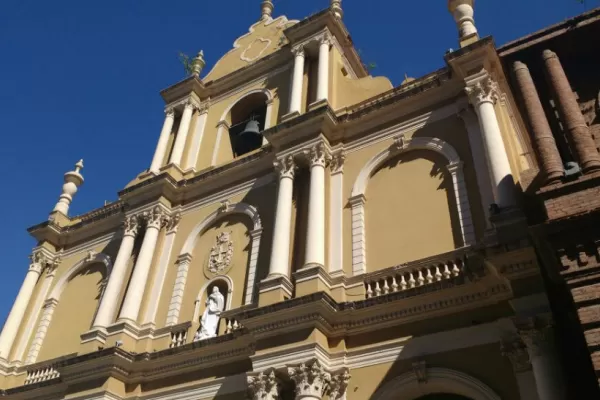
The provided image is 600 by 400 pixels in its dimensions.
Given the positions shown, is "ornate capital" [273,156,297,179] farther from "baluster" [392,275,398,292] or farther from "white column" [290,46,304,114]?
"baluster" [392,275,398,292]

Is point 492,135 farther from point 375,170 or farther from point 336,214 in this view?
point 336,214

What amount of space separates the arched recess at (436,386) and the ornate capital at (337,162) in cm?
596

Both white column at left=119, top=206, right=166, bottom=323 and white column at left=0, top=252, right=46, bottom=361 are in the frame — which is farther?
white column at left=0, top=252, right=46, bottom=361

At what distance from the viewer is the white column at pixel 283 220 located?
534 inches

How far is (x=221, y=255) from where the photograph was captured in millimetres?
15984

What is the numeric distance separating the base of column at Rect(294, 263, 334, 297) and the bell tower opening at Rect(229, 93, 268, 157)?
6.65m

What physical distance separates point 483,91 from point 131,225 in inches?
415

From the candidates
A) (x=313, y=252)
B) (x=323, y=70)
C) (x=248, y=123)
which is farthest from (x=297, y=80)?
(x=313, y=252)

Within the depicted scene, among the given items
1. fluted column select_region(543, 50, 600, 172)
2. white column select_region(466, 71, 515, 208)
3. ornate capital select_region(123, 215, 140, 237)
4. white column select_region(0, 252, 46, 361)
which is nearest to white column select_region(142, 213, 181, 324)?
ornate capital select_region(123, 215, 140, 237)

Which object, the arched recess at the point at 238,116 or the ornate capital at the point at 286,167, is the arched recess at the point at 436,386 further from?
the arched recess at the point at 238,116

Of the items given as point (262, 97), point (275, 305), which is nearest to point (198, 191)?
point (262, 97)

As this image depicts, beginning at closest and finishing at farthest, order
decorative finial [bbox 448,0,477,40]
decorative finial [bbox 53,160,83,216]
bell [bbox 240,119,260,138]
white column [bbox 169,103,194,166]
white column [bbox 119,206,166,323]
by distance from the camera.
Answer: decorative finial [bbox 448,0,477,40] → white column [bbox 119,206,166,323] → bell [bbox 240,119,260,138] → white column [bbox 169,103,194,166] → decorative finial [bbox 53,160,83,216]

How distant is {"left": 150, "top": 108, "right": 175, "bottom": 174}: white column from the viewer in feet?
64.7

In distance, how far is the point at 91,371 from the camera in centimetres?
1414
